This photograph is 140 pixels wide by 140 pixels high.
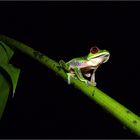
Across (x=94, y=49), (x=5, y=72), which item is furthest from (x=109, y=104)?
(x=94, y=49)

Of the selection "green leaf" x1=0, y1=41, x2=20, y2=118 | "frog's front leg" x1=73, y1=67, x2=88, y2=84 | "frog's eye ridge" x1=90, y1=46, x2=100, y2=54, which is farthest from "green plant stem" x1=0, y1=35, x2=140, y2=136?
"frog's eye ridge" x1=90, y1=46, x2=100, y2=54

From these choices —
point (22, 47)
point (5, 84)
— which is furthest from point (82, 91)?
point (5, 84)

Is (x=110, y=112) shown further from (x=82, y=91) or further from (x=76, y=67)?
(x=76, y=67)

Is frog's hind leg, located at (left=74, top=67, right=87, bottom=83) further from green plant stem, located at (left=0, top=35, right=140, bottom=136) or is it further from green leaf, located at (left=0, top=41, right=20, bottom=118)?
green leaf, located at (left=0, top=41, right=20, bottom=118)

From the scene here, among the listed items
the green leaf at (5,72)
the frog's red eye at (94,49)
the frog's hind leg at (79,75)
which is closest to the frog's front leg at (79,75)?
the frog's hind leg at (79,75)

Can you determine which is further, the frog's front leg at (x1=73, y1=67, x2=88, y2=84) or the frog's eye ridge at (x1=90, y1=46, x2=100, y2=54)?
the frog's eye ridge at (x1=90, y1=46, x2=100, y2=54)

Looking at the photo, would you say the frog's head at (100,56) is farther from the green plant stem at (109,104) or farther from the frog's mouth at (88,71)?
the green plant stem at (109,104)

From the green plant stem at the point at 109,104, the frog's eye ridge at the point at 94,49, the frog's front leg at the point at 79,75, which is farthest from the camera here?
the frog's eye ridge at the point at 94,49

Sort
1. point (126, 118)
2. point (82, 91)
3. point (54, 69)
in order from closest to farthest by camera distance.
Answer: point (126, 118) < point (82, 91) < point (54, 69)

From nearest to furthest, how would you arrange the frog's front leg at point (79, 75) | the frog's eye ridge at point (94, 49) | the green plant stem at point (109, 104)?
the green plant stem at point (109, 104) → the frog's front leg at point (79, 75) → the frog's eye ridge at point (94, 49)

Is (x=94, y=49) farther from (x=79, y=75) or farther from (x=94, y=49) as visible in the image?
(x=79, y=75)

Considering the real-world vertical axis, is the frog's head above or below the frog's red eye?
above
